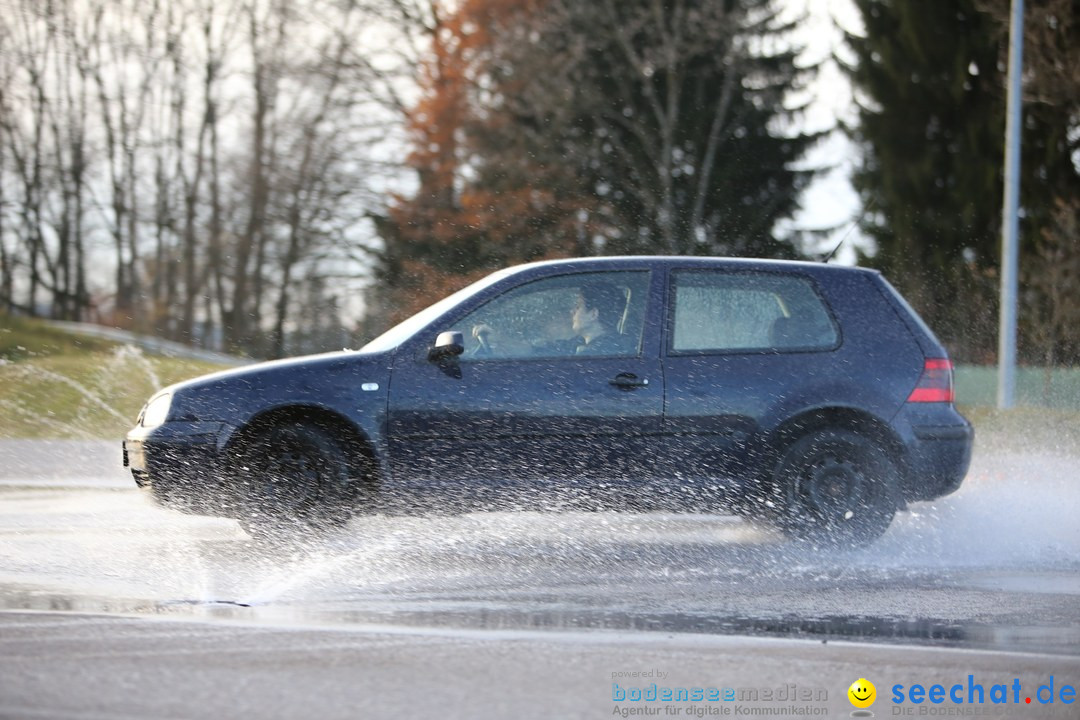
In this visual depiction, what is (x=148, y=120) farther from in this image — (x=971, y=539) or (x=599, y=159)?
(x=971, y=539)

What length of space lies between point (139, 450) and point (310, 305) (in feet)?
77.6

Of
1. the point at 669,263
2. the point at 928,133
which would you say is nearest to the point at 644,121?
the point at 928,133

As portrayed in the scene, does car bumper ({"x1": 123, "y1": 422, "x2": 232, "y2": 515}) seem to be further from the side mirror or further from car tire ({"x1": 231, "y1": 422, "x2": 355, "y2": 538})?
the side mirror

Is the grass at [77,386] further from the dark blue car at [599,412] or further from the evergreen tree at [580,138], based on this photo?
the evergreen tree at [580,138]

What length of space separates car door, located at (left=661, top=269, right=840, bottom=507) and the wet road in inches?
19.5

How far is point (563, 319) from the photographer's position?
800cm

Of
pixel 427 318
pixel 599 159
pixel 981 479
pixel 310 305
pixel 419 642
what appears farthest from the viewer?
pixel 599 159

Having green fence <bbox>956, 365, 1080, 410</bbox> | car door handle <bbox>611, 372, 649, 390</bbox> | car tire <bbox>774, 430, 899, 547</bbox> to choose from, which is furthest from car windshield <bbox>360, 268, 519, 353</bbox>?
green fence <bbox>956, 365, 1080, 410</bbox>

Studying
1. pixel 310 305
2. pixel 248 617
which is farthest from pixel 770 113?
pixel 248 617

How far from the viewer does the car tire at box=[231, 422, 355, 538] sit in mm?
7688

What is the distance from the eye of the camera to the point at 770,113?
35281 mm

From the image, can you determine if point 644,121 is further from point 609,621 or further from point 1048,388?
point 609,621

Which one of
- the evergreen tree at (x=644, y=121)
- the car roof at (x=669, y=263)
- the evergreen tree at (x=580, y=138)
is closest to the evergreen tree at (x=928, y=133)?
the evergreen tree at (x=644, y=121)

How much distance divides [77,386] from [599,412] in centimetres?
1103
